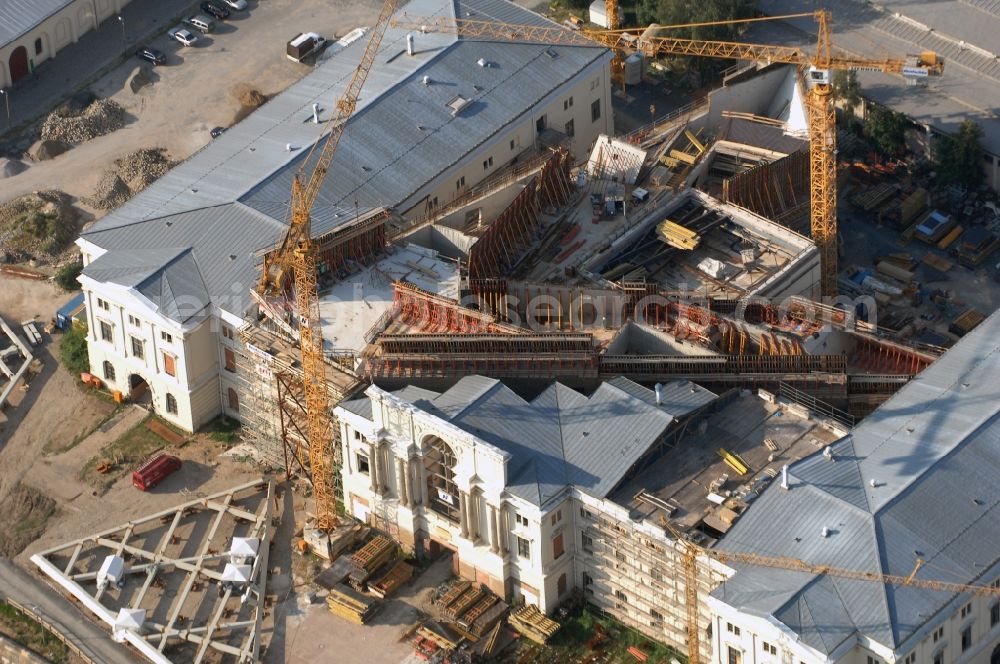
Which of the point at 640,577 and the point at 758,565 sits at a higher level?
the point at 758,565

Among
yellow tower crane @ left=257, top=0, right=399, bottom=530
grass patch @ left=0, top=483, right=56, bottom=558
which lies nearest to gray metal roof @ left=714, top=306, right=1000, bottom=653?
yellow tower crane @ left=257, top=0, right=399, bottom=530

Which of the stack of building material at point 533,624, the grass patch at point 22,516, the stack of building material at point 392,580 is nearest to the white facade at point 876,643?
the stack of building material at point 533,624

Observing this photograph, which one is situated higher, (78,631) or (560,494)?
(560,494)

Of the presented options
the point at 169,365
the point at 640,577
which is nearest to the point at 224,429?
the point at 169,365

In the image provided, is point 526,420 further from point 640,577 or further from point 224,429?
point 224,429

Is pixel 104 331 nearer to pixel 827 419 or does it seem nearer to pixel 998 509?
pixel 827 419

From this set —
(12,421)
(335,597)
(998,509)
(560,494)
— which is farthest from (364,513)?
(998,509)
